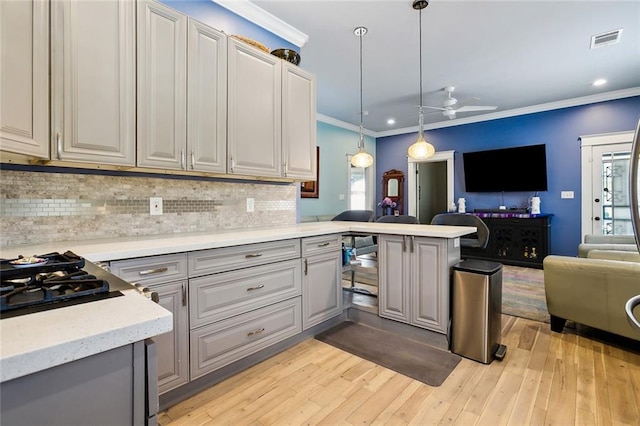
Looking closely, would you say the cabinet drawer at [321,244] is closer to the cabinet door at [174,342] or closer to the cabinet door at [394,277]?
the cabinet door at [394,277]

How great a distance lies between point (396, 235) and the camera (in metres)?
2.54

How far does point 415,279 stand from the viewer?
2.43m

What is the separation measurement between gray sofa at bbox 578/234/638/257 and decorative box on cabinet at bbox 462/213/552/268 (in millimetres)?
1249

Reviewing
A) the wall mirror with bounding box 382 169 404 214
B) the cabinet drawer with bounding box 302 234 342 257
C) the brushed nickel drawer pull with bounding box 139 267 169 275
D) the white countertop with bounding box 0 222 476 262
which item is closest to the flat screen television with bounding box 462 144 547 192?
the wall mirror with bounding box 382 169 404 214

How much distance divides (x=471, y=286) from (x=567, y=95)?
15.0ft

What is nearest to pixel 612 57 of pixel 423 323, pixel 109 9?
pixel 423 323

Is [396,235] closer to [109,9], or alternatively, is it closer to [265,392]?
[265,392]

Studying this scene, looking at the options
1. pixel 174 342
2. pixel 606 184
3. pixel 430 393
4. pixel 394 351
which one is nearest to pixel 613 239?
pixel 606 184

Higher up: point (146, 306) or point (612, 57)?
point (612, 57)

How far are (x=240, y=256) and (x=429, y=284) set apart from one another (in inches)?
56.3

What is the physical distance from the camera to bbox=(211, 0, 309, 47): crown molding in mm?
2639

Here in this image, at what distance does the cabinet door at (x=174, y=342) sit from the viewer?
1.61 metres

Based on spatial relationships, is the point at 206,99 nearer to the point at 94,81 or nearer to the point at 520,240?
the point at 94,81

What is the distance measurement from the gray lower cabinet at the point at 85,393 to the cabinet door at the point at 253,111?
181 centimetres
